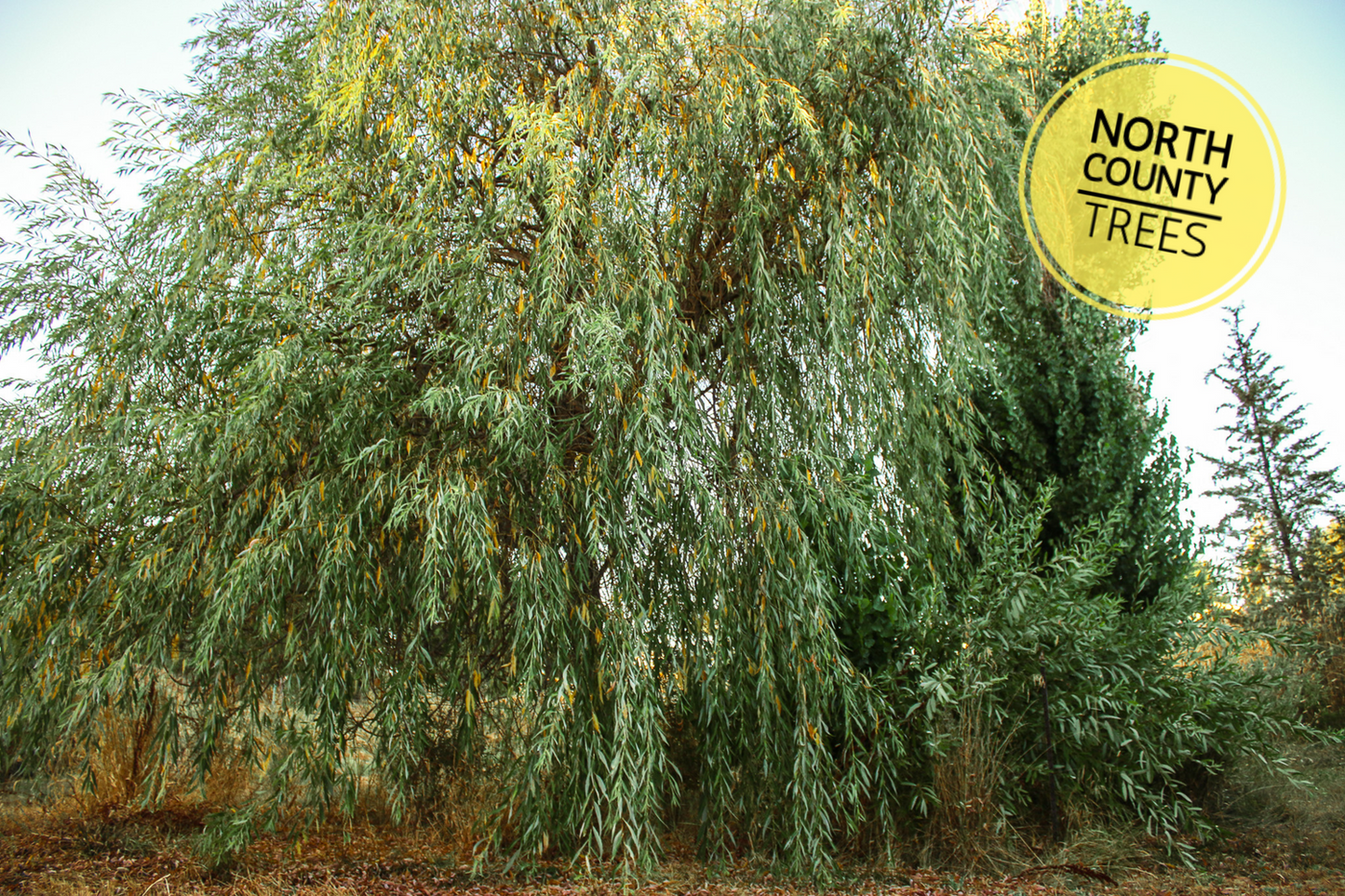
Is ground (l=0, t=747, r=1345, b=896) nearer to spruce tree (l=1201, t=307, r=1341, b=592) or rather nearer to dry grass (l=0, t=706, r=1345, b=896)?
dry grass (l=0, t=706, r=1345, b=896)

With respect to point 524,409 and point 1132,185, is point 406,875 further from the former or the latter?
point 1132,185

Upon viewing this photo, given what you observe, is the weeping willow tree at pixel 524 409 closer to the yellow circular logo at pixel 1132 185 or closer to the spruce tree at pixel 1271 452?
the yellow circular logo at pixel 1132 185

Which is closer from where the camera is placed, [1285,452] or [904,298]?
[904,298]

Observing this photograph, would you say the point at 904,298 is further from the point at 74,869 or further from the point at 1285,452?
the point at 1285,452

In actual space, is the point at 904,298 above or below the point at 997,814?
above

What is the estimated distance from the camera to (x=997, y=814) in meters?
3.91

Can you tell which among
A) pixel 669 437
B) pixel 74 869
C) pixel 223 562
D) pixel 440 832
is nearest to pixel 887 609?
pixel 669 437

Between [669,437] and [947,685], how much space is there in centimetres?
181

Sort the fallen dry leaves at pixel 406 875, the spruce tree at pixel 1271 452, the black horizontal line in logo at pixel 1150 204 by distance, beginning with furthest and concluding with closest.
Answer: the spruce tree at pixel 1271 452 → the black horizontal line in logo at pixel 1150 204 → the fallen dry leaves at pixel 406 875

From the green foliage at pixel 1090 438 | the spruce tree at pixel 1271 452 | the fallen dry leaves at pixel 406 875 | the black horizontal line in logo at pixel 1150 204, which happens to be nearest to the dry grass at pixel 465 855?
the fallen dry leaves at pixel 406 875

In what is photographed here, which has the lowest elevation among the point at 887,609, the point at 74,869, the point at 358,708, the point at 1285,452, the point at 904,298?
the point at 74,869

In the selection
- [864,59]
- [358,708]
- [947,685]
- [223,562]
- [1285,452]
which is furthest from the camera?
[1285,452]

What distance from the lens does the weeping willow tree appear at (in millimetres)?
3451

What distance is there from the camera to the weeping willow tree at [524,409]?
3451mm
